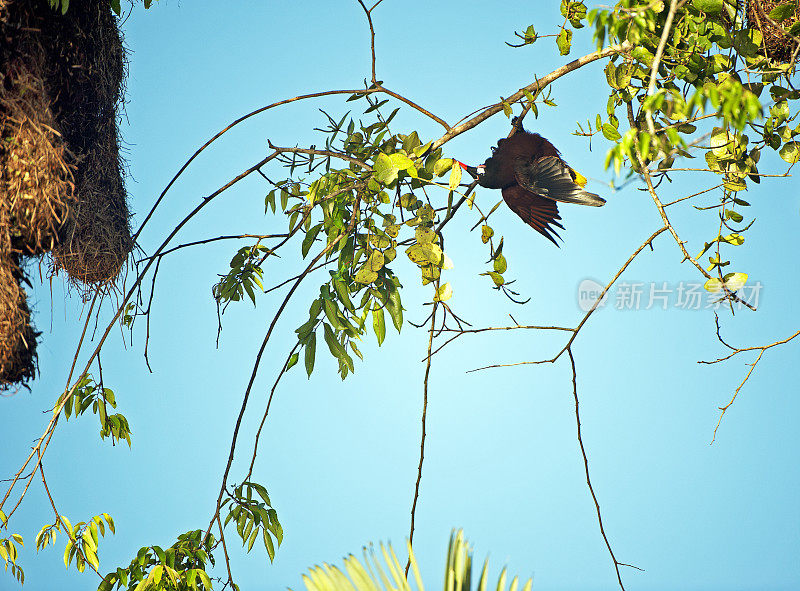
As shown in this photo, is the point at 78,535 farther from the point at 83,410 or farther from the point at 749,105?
the point at 749,105

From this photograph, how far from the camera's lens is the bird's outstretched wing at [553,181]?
835 mm

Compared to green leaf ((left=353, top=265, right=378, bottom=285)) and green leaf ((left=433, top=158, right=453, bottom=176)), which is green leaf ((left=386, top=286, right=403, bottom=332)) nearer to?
green leaf ((left=353, top=265, right=378, bottom=285))

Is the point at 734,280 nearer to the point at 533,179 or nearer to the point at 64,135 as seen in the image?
the point at 533,179

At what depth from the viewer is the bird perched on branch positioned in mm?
844

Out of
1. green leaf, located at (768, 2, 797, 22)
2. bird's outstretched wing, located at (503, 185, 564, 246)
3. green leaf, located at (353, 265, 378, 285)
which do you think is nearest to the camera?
green leaf, located at (768, 2, 797, 22)

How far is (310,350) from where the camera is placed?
2.69ft

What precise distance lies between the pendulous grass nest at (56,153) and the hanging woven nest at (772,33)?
31.9 inches

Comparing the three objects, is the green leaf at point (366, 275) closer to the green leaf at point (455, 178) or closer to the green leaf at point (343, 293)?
the green leaf at point (343, 293)

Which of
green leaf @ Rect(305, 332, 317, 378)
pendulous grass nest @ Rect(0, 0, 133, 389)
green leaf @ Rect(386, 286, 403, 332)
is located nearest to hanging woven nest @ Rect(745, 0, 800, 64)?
green leaf @ Rect(386, 286, 403, 332)

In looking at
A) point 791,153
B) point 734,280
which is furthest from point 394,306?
point 791,153

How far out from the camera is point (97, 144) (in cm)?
103

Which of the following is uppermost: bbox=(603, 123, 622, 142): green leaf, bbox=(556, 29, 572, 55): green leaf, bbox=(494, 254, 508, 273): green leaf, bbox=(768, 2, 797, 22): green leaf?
bbox=(556, 29, 572, 55): green leaf

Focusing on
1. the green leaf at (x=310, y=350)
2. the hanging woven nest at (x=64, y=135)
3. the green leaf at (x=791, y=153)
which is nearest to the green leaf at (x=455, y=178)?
the green leaf at (x=310, y=350)

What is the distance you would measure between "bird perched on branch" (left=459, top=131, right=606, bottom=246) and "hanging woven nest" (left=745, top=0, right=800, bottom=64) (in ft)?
0.80
